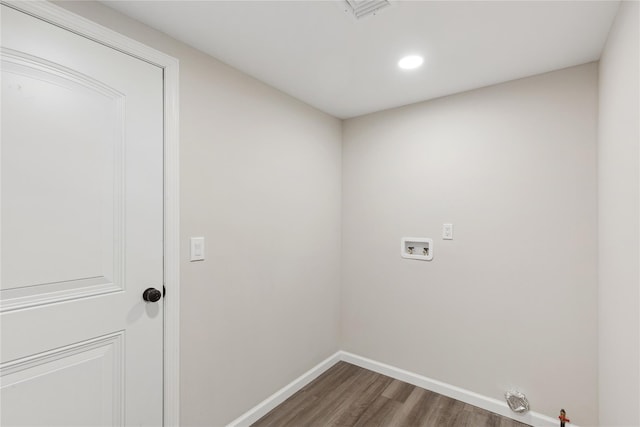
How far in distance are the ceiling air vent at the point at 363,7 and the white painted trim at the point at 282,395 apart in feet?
7.69

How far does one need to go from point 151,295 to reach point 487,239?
2105mm

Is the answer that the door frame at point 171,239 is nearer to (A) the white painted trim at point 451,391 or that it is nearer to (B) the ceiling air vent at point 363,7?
(B) the ceiling air vent at point 363,7

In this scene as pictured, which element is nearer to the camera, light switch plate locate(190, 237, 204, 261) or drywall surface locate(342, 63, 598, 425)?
light switch plate locate(190, 237, 204, 261)

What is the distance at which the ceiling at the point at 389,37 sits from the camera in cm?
A: 136

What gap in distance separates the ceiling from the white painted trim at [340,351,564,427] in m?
2.19

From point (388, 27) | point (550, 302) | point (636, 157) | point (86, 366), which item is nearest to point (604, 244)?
point (550, 302)

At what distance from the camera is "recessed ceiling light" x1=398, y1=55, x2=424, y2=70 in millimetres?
1769

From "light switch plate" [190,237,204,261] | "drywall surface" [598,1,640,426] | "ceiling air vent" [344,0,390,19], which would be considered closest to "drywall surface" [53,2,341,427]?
"light switch plate" [190,237,204,261]

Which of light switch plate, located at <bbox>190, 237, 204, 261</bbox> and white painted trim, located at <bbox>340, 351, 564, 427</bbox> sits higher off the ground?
light switch plate, located at <bbox>190, 237, 204, 261</bbox>

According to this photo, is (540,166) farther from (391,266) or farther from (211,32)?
(211,32)

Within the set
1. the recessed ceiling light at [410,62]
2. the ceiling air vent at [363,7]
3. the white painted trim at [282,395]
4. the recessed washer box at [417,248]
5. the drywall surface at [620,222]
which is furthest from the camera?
the recessed washer box at [417,248]

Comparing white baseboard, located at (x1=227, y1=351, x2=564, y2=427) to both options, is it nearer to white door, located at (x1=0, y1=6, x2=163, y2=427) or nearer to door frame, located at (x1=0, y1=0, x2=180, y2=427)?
door frame, located at (x1=0, y1=0, x2=180, y2=427)

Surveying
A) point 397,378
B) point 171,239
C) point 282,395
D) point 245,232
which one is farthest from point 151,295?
point 397,378

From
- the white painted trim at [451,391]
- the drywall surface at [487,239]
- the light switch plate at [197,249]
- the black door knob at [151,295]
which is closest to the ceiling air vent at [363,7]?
the drywall surface at [487,239]
